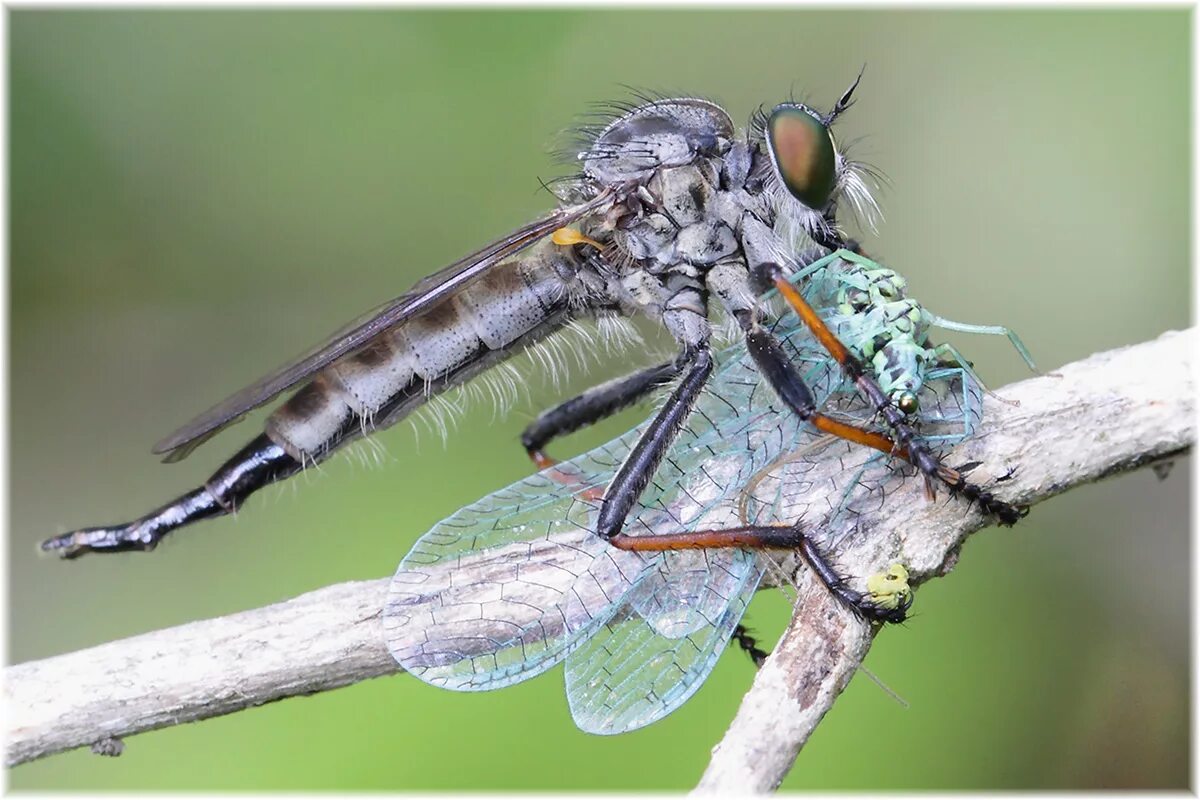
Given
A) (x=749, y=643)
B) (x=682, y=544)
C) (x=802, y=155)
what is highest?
(x=802, y=155)

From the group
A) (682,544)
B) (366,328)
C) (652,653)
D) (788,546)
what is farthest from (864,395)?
(366,328)

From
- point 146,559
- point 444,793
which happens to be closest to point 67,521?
point 146,559

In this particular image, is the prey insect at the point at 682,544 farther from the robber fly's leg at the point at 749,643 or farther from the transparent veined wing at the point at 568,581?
the robber fly's leg at the point at 749,643

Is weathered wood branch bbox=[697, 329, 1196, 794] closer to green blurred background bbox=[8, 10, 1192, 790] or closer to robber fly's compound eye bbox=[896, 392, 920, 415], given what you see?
robber fly's compound eye bbox=[896, 392, 920, 415]

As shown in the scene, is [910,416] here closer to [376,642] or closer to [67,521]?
[376,642]

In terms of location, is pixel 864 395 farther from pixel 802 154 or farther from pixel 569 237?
pixel 569 237
